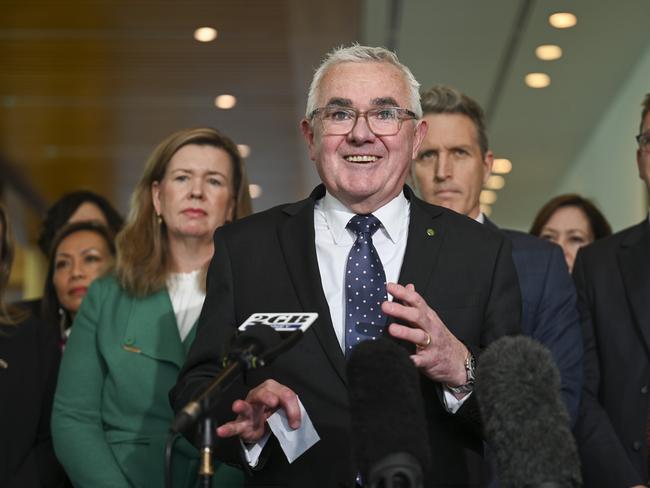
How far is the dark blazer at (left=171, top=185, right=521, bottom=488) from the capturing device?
114 inches

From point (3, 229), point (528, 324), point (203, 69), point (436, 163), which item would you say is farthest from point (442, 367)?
point (203, 69)

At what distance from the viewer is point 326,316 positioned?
2.91 meters

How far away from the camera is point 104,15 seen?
795 cm

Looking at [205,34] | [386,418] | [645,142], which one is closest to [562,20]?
[205,34]

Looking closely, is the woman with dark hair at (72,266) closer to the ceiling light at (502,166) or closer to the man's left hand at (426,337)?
the man's left hand at (426,337)

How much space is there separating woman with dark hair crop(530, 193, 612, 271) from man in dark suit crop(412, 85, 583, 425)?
1.12 meters

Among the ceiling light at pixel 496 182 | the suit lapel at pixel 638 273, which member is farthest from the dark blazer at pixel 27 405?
the ceiling light at pixel 496 182

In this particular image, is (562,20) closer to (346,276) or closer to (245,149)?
(245,149)

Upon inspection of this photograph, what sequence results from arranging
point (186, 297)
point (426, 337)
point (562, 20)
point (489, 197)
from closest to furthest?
point (426, 337)
point (186, 297)
point (562, 20)
point (489, 197)

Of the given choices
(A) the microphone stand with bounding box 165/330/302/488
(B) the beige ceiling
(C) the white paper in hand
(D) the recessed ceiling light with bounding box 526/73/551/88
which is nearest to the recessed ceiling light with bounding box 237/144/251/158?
(B) the beige ceiling

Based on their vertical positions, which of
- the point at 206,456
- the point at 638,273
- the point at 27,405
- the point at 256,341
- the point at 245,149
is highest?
the point at 245,149

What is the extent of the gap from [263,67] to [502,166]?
3.29m

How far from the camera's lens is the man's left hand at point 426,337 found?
2.50 metres

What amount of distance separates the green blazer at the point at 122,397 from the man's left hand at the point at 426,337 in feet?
4.16
